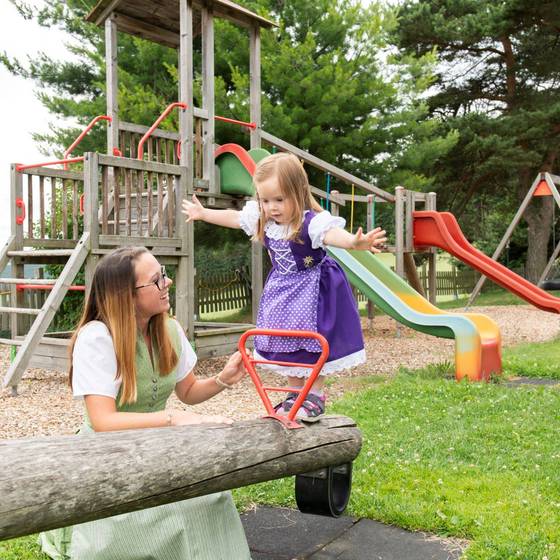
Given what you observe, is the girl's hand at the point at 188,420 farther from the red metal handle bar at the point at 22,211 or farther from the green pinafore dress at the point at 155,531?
the red metal handle bar at the point at 22,211

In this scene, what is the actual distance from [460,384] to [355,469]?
269 centimetres

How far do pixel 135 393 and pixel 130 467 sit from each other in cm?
54

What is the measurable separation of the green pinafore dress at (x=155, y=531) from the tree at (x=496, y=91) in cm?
1703

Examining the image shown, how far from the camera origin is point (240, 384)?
765 cm

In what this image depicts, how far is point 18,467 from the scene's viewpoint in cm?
179

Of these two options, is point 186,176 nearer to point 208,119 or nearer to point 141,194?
point 141,194

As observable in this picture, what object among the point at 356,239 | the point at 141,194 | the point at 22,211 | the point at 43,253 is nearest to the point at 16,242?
the point at 22,211

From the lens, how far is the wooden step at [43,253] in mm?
7250

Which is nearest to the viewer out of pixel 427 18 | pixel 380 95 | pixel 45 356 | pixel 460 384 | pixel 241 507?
pixel 241 507

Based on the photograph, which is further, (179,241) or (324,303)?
(179,241)

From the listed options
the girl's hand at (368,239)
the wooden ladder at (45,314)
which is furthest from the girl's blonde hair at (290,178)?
the wooden ladder at (45,314)

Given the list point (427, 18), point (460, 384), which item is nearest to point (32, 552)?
point (460, 384)

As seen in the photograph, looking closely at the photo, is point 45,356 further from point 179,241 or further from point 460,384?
point 460,384

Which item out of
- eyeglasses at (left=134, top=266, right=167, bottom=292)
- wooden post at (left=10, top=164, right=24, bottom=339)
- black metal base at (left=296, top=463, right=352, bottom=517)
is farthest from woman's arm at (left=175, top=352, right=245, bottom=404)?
wooden post at (left=10, top=164, right=24, bottom=339)
